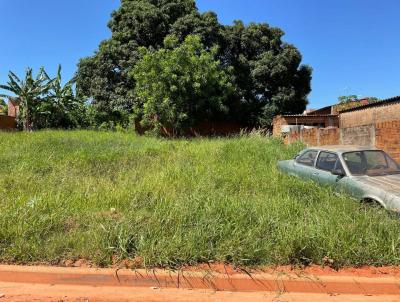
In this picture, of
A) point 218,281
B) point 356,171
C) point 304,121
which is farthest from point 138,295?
point 304,121

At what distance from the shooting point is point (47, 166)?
1067cm

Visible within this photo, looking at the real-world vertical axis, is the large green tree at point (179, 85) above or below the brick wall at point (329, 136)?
above

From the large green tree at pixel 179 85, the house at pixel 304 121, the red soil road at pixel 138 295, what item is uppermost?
the large green tree at pixel 179 85

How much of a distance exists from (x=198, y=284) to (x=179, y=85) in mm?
18570

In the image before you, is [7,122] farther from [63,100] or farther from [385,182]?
[385,182]

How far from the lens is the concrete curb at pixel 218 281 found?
4.56 metres

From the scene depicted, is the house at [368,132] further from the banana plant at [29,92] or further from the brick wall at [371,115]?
the banana plant at [29,92]

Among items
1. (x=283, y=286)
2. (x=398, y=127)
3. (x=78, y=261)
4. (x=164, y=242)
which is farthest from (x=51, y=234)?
(x=398, y=127)

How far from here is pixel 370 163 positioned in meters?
8.12

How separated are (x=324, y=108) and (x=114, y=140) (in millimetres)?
21174

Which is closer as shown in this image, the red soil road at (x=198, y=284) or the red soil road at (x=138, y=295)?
the red soil road at (x=138, y=295)

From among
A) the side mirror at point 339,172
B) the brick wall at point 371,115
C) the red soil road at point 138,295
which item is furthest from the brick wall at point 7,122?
the red soil road at point 138,295

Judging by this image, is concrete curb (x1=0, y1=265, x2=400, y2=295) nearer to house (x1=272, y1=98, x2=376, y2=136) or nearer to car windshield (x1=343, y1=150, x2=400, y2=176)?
car windshield (x1=343, y1=150, x2=400, y2=176)

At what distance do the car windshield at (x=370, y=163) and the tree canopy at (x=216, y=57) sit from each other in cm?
1806
